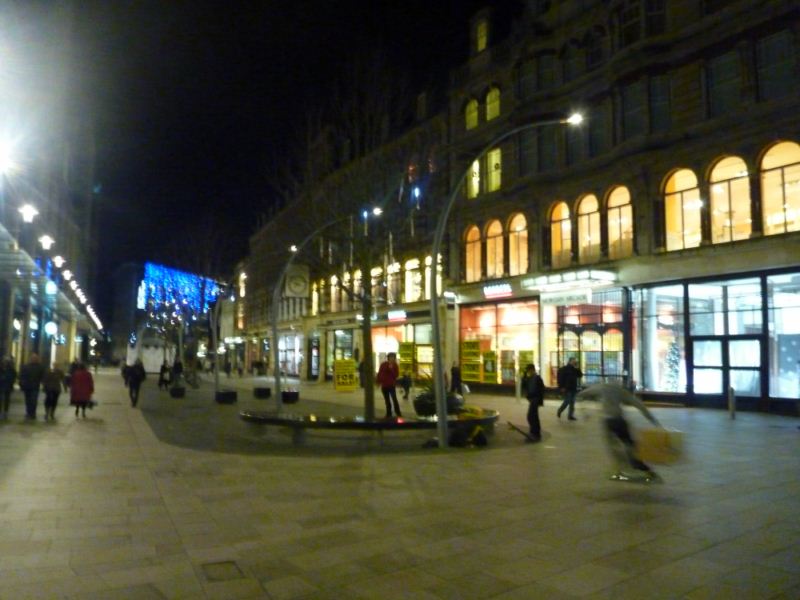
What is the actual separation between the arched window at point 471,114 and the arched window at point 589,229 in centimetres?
837

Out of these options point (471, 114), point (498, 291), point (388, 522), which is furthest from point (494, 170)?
point (388, 522)

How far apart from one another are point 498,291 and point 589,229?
17.0 feet

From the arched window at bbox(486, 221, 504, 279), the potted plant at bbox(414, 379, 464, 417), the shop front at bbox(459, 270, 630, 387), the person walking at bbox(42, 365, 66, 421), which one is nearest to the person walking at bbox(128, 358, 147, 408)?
the person walking at bbox(42, 365, 66, 421)

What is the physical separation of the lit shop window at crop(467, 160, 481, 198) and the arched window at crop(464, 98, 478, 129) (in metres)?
2.16

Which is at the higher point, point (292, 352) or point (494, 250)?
point (494, 250)

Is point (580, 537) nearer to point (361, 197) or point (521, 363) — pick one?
point (361, 197)

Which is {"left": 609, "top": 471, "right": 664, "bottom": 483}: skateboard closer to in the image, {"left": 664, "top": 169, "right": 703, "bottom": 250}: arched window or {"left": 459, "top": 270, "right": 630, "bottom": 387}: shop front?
{"left": 664, "top": 169, "right": 703, "bottom": 250}: arched window

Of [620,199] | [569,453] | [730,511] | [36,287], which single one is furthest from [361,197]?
[36,287]

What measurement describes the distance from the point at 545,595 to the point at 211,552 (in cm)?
329

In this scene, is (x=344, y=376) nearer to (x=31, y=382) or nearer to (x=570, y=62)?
(x=31, y=382)

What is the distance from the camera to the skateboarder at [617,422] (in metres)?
10.2

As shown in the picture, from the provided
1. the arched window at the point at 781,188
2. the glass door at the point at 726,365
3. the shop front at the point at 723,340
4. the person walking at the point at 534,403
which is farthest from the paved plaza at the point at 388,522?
the arched window at the point at 781,188

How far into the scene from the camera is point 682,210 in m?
25.3

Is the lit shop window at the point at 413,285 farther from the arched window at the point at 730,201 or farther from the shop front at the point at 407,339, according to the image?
the arched window at the point at 730,201
